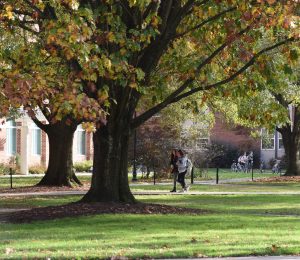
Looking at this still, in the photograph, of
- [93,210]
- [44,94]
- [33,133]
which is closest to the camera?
[44,94]

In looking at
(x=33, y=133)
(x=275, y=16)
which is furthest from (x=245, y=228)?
(x=33, y=133)

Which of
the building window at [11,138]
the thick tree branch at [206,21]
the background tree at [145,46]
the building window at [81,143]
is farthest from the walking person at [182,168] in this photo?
the building window at [81,143]

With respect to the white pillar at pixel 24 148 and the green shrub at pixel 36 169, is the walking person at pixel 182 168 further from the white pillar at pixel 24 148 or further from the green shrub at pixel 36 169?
the green shrub at pixel 36 169

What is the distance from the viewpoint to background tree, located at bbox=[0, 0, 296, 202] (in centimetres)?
1662

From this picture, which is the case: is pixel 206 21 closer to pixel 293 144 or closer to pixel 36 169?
pixel 293 144

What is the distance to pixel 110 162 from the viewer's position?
2081 cm

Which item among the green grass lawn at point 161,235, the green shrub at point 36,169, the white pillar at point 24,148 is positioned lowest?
the green grass lawn at point 161,235

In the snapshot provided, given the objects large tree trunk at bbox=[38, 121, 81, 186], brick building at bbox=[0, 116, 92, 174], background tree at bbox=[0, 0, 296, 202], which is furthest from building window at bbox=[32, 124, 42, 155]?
background tree at bbox=[0, 0, 296, 202]

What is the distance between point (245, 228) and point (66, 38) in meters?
6.21

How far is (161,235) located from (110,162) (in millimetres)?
6061

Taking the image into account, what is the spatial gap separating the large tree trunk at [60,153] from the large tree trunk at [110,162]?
39.3ft

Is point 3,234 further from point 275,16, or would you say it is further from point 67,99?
point 275,16

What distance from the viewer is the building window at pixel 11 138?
50.2m

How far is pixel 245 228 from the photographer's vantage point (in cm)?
1656
